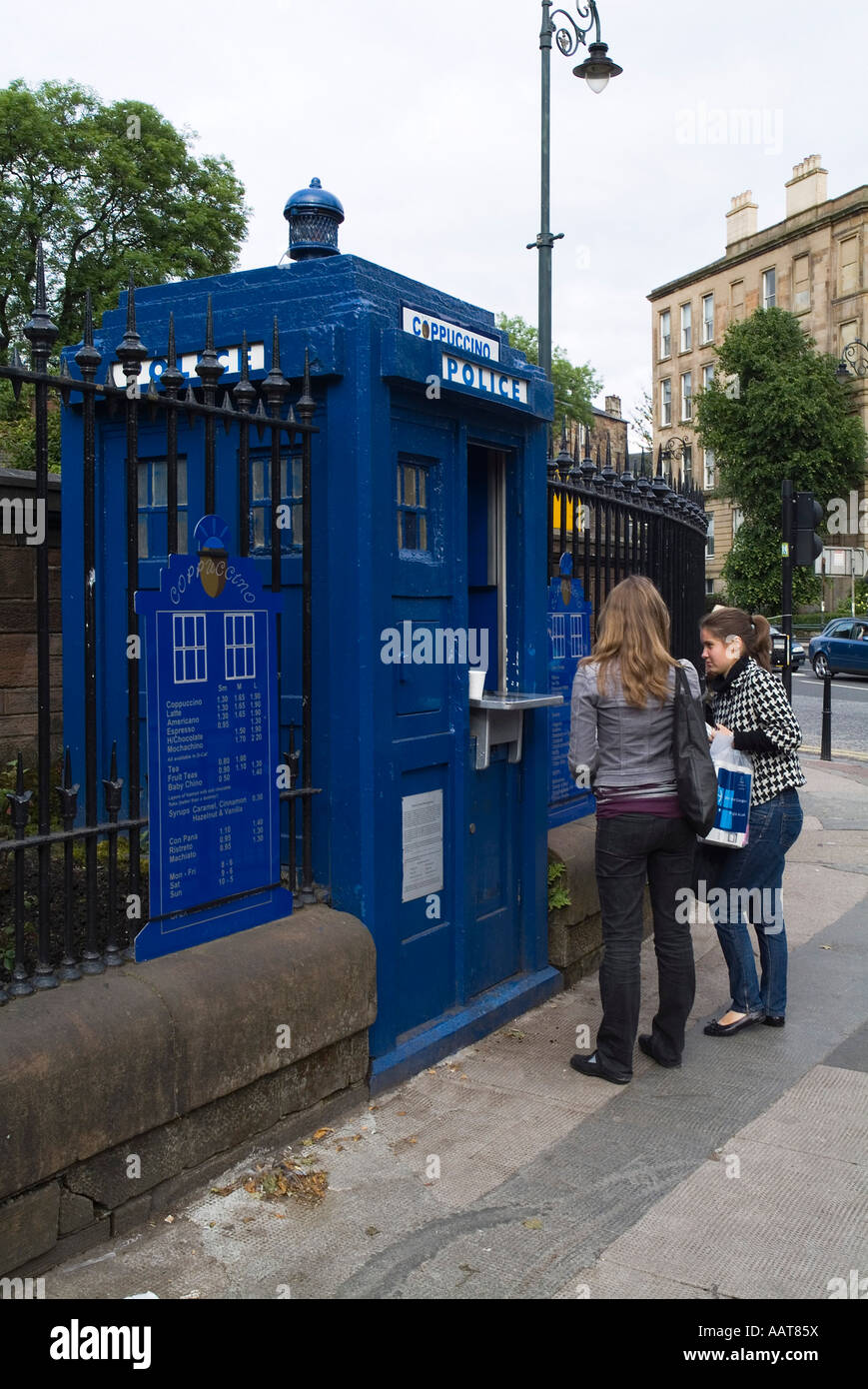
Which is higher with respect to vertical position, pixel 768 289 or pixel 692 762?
pixel 768 289

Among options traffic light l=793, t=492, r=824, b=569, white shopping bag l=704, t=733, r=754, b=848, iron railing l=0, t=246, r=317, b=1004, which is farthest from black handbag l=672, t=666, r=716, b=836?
traffic light l=793, t=492, r=824, b=569

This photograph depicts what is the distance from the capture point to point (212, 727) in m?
3.76

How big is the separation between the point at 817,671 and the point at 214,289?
2748 cm

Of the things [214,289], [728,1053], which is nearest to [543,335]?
[214,289]

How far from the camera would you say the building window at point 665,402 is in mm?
58375

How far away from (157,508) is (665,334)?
57528 mm

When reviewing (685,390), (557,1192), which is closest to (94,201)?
(557,1192)

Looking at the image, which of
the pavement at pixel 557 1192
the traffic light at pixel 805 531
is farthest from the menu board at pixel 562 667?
the traffic light at pixel 805 531

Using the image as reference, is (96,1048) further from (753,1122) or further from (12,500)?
(12,500)

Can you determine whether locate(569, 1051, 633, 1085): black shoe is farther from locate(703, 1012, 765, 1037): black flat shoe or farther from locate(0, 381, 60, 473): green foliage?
locate(0, 381, 60, 473): green foliage

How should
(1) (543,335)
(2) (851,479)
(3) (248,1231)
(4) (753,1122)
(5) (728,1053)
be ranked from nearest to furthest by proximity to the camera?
(3) (248,1231) < (4) (753,1122) < (5) (728,1053) < (1) (543,335) < (2) (851,479)

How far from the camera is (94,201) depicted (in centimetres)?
3117
